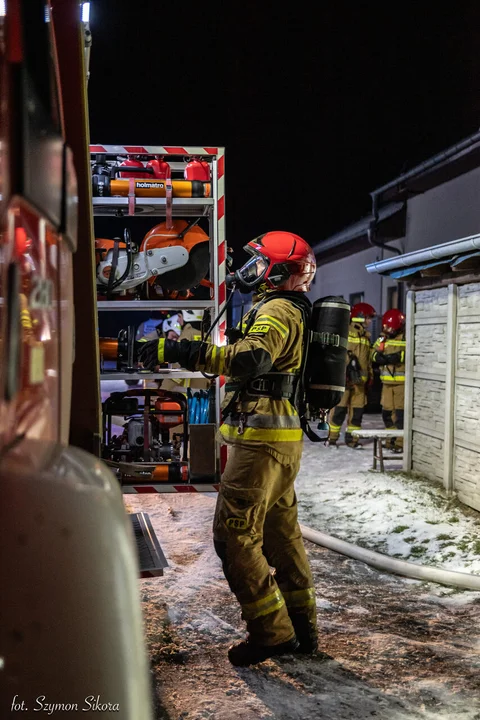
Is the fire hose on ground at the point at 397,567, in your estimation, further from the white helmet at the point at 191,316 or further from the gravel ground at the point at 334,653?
the white helmet at the point at 191,316

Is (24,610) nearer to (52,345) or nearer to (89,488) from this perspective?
(89,488)

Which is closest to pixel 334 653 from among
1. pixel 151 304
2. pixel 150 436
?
pixel 150 436

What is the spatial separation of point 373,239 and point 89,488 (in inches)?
556

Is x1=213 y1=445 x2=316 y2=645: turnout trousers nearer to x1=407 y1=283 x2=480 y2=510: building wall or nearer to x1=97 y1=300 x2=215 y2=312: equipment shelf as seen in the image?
x1=97 y1=300 x2=215 y2=312: equipment shelf

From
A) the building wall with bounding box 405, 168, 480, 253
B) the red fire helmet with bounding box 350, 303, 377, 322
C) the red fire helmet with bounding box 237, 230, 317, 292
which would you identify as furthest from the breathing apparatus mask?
the building wall with bounding box 405, 168, 480, 253

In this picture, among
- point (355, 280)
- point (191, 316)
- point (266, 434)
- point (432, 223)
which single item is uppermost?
point (432, 223)

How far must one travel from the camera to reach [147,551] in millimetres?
3588

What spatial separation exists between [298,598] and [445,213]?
9.83 meters

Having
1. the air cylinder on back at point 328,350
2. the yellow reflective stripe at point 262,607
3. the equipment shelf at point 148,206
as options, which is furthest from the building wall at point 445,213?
the yellow reflective stripe at point 262,607

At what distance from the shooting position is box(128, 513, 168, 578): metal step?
3.29 m

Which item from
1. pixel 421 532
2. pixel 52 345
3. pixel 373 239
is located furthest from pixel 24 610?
pixel 373 239

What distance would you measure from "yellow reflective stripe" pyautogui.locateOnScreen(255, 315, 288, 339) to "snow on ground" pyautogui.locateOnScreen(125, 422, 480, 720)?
177 centimetres

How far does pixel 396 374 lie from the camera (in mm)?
10125

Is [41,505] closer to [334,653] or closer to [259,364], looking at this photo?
[259,364]
